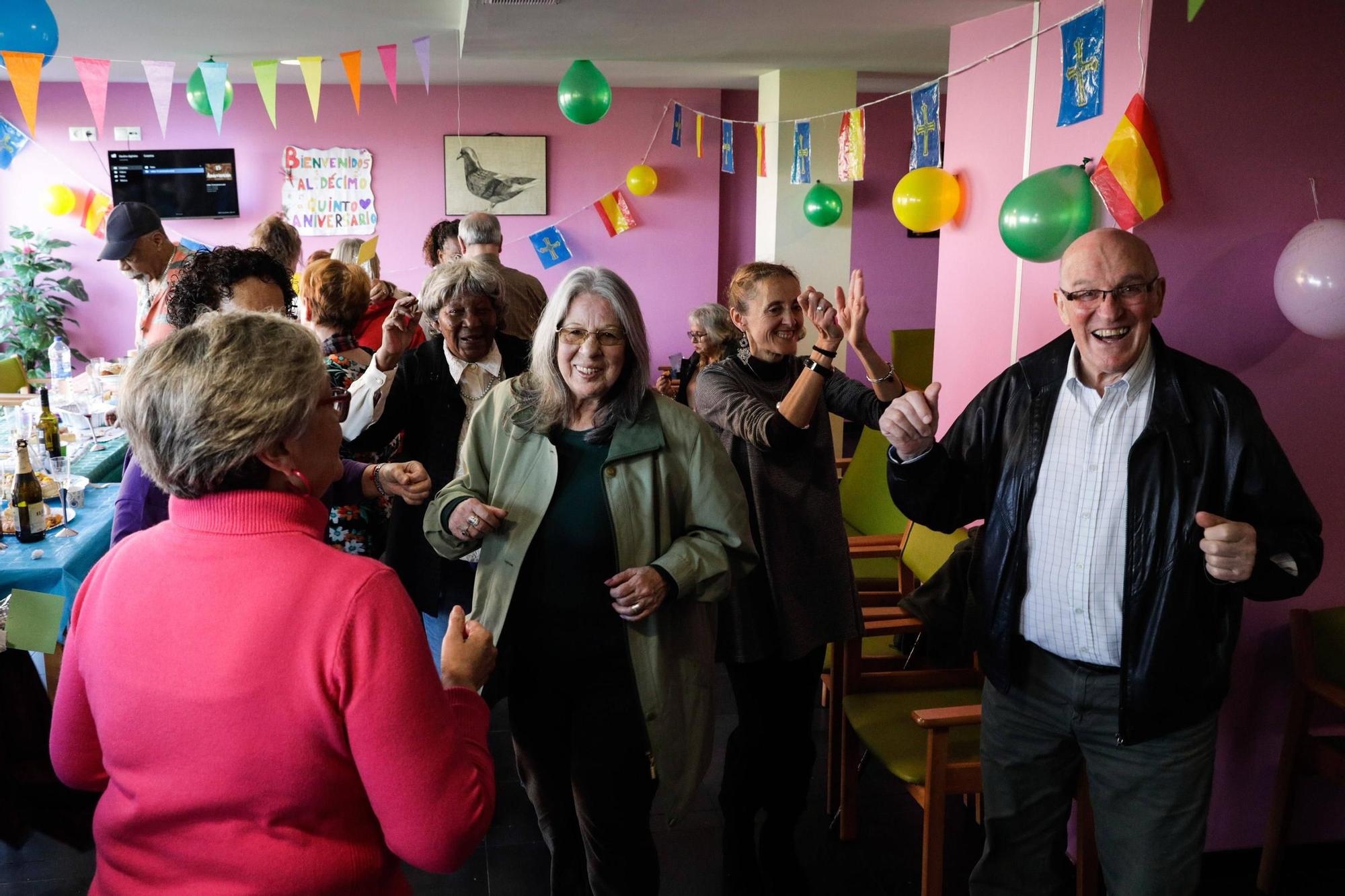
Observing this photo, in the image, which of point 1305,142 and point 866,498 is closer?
point 1305,142

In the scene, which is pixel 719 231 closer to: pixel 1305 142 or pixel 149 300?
pixel 149 300

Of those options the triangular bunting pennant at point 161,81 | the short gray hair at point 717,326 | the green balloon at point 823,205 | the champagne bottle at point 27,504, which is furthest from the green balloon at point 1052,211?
the triangular bunting pennant at point 161,81

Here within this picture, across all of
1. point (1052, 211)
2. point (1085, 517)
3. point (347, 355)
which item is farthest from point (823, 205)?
point (1085, 517)

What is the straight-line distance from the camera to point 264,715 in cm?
109

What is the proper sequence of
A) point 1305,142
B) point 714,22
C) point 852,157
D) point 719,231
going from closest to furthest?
1. point 1305,142
2. point 714,22
3. point 852,157
4. point 719,231

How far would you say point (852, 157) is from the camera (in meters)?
5.45

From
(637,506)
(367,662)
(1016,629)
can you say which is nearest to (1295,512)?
(1016,629)

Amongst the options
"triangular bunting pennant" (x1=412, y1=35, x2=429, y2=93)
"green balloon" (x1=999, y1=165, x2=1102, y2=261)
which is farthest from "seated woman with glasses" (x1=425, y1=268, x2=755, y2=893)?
"triangular bunting pennant" (x1=412, y1=35, x2=429, y2=93)

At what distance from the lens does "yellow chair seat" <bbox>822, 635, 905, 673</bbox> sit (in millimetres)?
3002

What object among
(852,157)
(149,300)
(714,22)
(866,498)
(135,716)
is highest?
(714,22)

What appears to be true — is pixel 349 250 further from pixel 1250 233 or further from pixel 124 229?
pixel 1250 233

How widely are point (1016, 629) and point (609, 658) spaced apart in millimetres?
803

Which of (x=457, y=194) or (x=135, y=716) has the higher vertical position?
(x=457, y=194)

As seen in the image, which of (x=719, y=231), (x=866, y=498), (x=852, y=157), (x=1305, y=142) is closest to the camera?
(x=1305, y=142)
